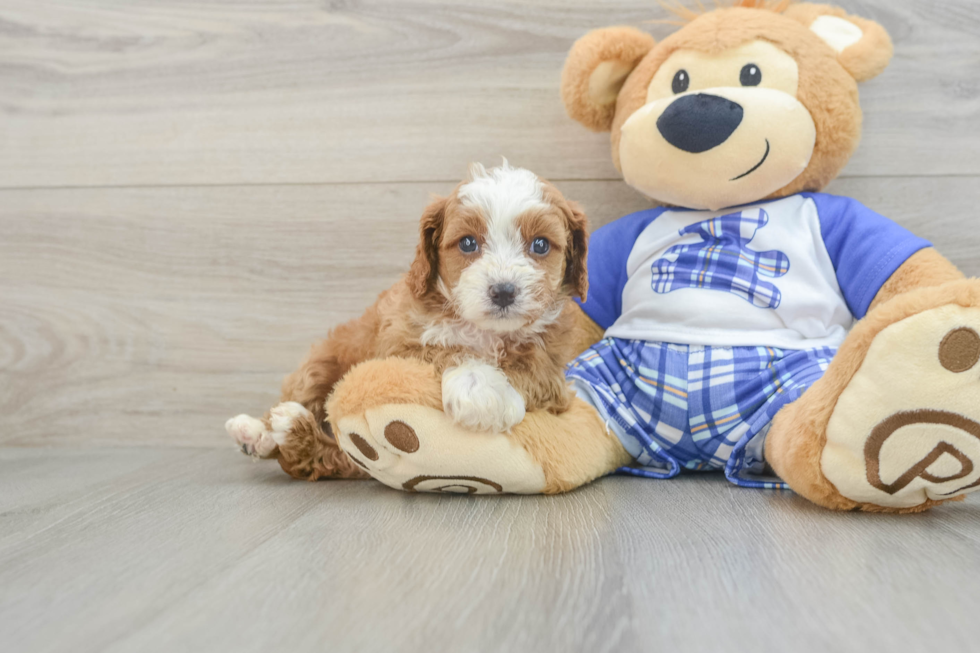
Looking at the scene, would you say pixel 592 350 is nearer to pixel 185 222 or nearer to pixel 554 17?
pixel 554 17

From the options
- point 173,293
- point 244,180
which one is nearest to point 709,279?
point 244,180

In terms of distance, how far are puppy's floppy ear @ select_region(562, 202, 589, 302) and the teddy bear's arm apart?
0.45 m

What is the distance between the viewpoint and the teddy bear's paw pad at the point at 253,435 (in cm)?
125

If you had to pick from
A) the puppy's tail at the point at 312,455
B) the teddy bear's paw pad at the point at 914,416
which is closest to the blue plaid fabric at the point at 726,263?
the teddy bear's paw pad at the point at 914,416

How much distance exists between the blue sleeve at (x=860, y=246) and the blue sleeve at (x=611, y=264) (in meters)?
0.30

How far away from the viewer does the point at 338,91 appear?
1611 millimetres

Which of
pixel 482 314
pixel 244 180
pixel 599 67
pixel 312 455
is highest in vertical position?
pixel 599 67

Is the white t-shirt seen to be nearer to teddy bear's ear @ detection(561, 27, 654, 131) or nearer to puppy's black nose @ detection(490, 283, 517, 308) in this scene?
teddy bear's ear @ detection(561, 27, 654, 131)

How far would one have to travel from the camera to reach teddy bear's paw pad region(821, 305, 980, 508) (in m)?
0.86

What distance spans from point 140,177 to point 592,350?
1.14 meters

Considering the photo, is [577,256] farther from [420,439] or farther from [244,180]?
[244,180]

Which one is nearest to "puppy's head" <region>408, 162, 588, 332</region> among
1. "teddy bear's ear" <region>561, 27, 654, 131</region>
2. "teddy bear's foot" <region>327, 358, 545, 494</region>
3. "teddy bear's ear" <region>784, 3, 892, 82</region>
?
"teddy bear's foot" <region>327, 358, 545, 494</region>

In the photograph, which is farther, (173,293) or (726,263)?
(173,293)

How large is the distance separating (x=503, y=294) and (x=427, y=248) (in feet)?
0.57
